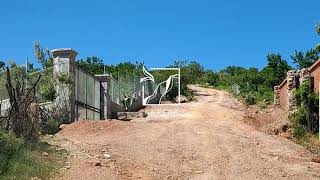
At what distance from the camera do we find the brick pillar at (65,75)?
2047 cm

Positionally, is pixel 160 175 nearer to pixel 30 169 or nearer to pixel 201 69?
pixel 30 169

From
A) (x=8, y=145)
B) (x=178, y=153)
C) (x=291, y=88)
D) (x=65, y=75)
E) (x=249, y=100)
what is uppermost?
(x=65, y=75)

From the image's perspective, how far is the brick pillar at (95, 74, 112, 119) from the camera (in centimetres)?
2419

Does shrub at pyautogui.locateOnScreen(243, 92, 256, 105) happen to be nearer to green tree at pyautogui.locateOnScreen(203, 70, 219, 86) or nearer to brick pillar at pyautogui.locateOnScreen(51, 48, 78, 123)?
brick pillar at pyautogui.locateOnScreen(51, 48, 78, 123)

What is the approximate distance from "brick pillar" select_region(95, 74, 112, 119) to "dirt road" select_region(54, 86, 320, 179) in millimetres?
3650

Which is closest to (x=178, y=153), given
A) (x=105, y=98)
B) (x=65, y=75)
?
(x=65, y=75)

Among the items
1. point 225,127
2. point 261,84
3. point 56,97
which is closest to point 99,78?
point 56,97

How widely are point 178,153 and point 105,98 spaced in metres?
9.54

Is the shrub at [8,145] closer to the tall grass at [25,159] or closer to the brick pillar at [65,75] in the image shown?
the tall grass at [25,159]

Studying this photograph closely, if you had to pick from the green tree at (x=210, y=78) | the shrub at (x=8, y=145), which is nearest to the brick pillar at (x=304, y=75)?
the shrub at (x=8, y=145)

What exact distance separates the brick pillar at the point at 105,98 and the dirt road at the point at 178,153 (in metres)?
3.65

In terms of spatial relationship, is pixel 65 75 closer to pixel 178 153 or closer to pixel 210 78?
pixel 178 153

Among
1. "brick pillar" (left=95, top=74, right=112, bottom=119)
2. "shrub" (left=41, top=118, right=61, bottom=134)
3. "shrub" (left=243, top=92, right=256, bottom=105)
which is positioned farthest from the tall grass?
"shrub" (left=243, top=92, right=256, bottom=105)

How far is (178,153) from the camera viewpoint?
15.3 m
